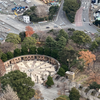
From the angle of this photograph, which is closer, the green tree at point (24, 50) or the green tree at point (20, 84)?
the green tree at point (20, 84)

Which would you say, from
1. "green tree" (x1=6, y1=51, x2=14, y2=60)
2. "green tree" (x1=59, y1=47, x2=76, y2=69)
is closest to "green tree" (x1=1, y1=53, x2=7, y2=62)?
"green tree" (x1=6, y1=51, x2=14, y2=60)

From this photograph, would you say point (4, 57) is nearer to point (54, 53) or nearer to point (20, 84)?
point (54, 53)

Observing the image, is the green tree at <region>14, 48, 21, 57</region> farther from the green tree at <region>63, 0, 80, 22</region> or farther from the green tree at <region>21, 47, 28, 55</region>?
the green tree at <region>63, 0, 80, 22</region>

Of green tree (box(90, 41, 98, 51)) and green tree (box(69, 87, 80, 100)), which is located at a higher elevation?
green tree (box(90, 41, 98, 51))

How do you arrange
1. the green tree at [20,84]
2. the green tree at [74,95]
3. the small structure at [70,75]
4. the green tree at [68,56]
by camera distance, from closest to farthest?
the green tree at [20,84], the green tree at [74,95], the small structure at [70,75], the green tree at [68,56]

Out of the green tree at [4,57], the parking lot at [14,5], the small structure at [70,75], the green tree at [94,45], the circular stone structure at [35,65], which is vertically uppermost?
the parking lot at [14,5]

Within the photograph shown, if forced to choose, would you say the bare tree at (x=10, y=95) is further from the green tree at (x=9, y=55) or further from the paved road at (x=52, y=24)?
the paved road at (x=52, y=24)

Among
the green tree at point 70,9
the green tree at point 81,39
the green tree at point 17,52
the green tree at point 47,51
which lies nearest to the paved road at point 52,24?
the green tree at point 70,9

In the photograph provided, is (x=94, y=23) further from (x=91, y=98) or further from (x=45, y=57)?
(x=91, y=98)
